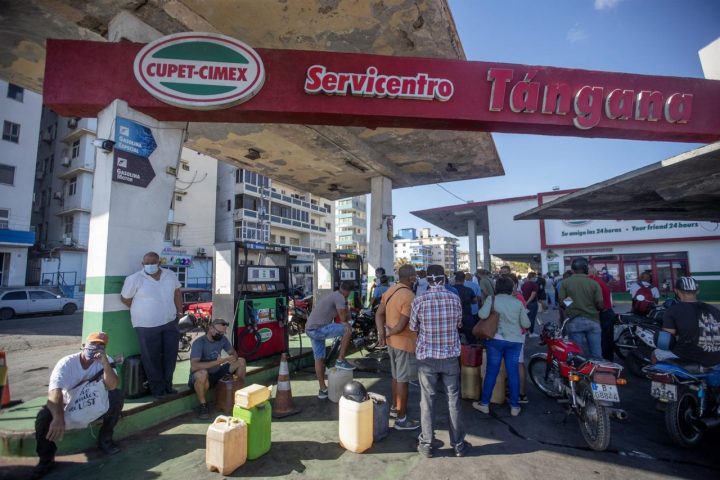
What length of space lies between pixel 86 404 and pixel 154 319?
121cm

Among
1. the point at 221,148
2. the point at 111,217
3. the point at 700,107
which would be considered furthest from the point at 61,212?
the point at 700,107

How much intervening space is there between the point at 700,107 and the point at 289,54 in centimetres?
700

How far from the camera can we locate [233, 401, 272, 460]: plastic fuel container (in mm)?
3520

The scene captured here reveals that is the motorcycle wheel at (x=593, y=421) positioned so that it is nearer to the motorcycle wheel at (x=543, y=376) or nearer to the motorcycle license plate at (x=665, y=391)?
the motorcycle license plate at (x=665, y=391)

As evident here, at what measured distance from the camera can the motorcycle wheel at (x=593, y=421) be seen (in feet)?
11.9

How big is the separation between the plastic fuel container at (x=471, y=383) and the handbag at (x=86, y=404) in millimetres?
4434

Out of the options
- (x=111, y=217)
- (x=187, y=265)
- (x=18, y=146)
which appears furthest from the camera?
(x=187, y=265)

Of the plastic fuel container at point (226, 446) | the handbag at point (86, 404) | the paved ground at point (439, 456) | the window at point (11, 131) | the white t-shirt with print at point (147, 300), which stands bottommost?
the paved ground at point (439, 456)

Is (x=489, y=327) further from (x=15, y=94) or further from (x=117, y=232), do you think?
(x=15, y=94)

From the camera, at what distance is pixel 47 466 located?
3342 mm

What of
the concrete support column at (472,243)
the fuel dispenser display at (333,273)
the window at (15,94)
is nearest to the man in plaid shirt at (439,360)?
the fuel dispenser display at (333,273)

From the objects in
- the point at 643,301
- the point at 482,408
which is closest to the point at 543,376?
the point at 482,408

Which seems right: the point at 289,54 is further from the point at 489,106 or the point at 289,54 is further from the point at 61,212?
the point at 61,212

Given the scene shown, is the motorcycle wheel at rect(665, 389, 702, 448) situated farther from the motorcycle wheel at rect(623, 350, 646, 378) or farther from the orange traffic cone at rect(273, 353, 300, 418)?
the orange traffic cone at rect(273, 353, 300, 418)
